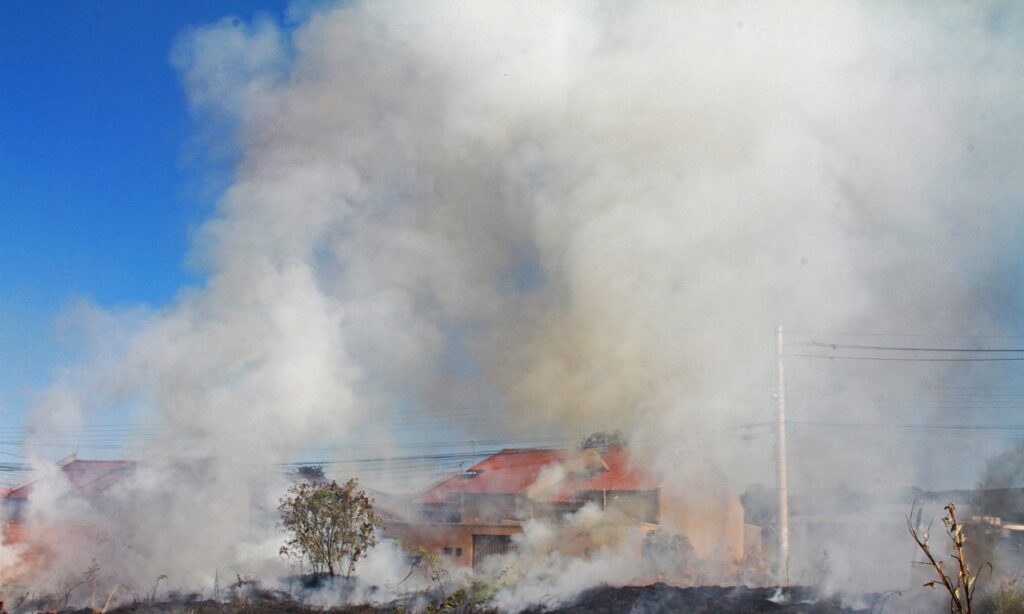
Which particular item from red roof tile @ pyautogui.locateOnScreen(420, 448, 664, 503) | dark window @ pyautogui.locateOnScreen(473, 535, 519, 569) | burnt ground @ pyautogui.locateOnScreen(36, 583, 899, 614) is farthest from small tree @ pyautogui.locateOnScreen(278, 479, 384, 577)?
red roof tile @ pyautogui.locateOnScreen(420, 448, 664, 503)

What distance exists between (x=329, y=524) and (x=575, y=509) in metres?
11.2

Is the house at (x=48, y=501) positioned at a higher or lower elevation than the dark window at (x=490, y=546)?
higher

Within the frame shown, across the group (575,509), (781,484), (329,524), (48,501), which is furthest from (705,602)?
(48,501)

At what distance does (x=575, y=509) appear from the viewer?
3173 cm

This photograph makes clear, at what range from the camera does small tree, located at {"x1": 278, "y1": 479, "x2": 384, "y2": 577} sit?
23375 mm

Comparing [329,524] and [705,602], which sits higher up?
[329,524]

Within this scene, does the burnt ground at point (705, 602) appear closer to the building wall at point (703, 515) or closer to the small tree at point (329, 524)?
the small tree at point (329, 524)

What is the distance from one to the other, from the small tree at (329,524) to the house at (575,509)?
671 cm

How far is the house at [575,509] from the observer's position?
1164 inches

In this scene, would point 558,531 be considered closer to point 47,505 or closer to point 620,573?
point 620,573

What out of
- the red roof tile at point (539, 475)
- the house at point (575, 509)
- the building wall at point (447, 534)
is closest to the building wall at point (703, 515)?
the house at point (575, 509)

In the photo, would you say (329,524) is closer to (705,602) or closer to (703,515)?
(705,602)

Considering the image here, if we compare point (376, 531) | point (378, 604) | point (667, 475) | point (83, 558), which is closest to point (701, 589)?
point (378, 604)

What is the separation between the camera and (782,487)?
23000 millimetres
